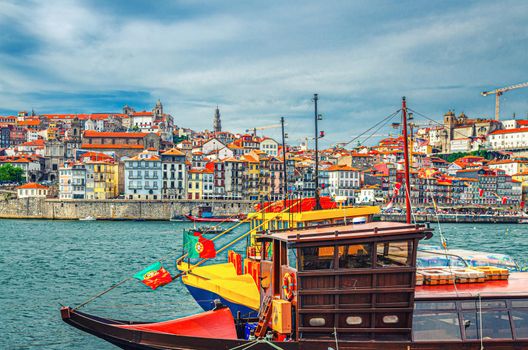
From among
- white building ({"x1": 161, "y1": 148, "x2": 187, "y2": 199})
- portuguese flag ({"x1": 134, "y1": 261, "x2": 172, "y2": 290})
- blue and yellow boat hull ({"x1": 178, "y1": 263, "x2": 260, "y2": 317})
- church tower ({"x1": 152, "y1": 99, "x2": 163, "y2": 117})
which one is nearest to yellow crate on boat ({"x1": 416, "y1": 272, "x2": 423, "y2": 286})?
blue and yellow boat hull ({"x1": 178, "y1": 263, "x2": 260, "y2": 317})

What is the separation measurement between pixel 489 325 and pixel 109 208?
7902cm

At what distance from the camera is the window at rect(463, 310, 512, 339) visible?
33.4 ft

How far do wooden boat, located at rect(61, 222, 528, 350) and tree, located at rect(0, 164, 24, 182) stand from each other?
344 feet

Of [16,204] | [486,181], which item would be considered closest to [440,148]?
[486,181]

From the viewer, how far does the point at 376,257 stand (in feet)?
32.3

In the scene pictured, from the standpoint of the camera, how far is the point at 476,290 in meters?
10.8

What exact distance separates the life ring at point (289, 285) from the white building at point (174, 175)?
267 feet

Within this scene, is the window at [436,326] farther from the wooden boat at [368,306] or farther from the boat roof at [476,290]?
the boat roof at [476,290]

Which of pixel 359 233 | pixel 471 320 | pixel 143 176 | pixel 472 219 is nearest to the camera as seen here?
pixel 359 233

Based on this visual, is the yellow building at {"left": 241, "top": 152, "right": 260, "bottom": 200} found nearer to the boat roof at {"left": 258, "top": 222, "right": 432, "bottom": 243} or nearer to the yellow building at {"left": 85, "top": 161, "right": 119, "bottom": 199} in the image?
the yellow building at {"left": 85, "top": 161, "right": 119, "bottom": 199}

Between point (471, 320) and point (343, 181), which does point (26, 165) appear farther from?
point (471, 320)

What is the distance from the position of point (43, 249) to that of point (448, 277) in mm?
38340

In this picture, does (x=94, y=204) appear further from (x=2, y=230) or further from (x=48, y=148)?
(x=48, y=148)

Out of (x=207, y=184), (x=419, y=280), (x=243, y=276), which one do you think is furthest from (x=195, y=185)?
(x=419, y=280)
